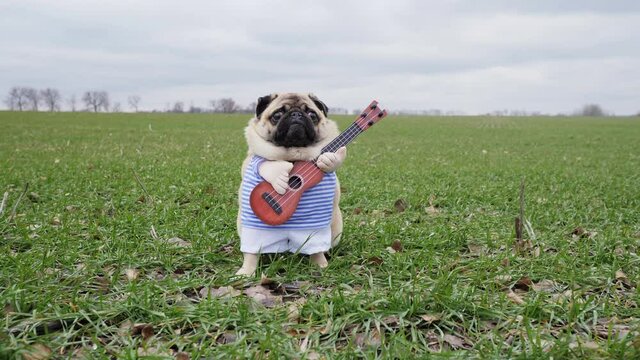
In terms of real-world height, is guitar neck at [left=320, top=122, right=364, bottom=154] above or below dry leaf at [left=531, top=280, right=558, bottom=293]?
above

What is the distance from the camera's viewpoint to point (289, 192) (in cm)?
365

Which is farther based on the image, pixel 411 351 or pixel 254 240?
pixel 254 240

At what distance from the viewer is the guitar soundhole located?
368 cm

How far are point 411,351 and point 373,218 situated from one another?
128 inches

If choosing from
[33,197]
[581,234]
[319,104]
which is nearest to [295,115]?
[319,104]

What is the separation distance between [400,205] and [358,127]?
281 cm

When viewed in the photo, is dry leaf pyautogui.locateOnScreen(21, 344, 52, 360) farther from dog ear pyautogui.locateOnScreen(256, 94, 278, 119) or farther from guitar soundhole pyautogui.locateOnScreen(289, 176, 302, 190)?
dog ear pyautogui.locateOnScreen(256, 94, 278, 119)

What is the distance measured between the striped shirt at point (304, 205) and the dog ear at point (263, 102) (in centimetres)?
35

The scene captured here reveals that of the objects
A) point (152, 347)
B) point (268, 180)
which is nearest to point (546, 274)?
point (268, 180)

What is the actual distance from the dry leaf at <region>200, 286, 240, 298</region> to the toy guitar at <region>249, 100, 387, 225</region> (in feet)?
1.91

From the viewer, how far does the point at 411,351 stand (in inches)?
102

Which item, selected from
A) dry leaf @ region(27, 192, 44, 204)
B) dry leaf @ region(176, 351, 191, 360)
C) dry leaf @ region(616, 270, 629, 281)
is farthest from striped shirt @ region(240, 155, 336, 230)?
dry leaf @ region(27, 192, 44, 204)

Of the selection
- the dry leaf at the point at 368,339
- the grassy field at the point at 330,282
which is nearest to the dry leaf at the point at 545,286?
the grassy field at the point at 330,282

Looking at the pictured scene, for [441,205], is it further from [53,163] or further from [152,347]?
[53,163]
